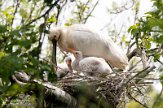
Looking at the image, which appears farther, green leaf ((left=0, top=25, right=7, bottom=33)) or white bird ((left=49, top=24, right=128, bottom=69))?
white bird ((left=49, top=24, right=128, bottom=69))

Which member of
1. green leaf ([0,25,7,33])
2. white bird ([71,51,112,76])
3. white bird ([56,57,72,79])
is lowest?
white bird ([56,57,72,79])

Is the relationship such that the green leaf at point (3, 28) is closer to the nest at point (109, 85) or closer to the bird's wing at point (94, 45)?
the nest at point (109, 85)

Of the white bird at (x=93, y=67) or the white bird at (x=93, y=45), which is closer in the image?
the white bird at (x=93, y=67)

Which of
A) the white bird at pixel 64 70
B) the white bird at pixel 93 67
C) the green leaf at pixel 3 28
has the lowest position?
the white bird at pixel 64 70

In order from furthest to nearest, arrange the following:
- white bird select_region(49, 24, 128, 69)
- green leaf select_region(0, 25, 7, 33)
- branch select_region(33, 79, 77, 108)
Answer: white bird select_region(49, 24, 128, 69), branch select_region(33, 79, 77, 108), green leaf select_region(0, 25, 7, 33)

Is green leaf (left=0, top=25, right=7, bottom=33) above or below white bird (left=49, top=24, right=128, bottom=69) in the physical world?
above

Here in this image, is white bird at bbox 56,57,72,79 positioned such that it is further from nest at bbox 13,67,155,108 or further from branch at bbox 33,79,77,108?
branch at bbox 33,79,77,108

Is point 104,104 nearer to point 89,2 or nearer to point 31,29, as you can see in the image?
point 31,29

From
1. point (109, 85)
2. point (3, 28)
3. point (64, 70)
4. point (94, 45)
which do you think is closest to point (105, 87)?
point (109, 85)

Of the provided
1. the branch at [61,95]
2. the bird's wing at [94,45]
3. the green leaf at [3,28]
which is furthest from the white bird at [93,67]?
the green leaf at [3,28]

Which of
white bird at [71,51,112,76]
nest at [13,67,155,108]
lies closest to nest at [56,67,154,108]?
nest at [13,67,155,108]

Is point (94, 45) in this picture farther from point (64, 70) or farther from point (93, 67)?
point (93, 67)

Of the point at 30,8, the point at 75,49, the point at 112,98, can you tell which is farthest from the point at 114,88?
the point at 30,8

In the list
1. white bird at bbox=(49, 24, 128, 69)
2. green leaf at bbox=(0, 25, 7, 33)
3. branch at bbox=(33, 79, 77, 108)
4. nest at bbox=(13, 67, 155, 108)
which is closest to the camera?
green leaf at bbox=(0, 25, 7, 33)
